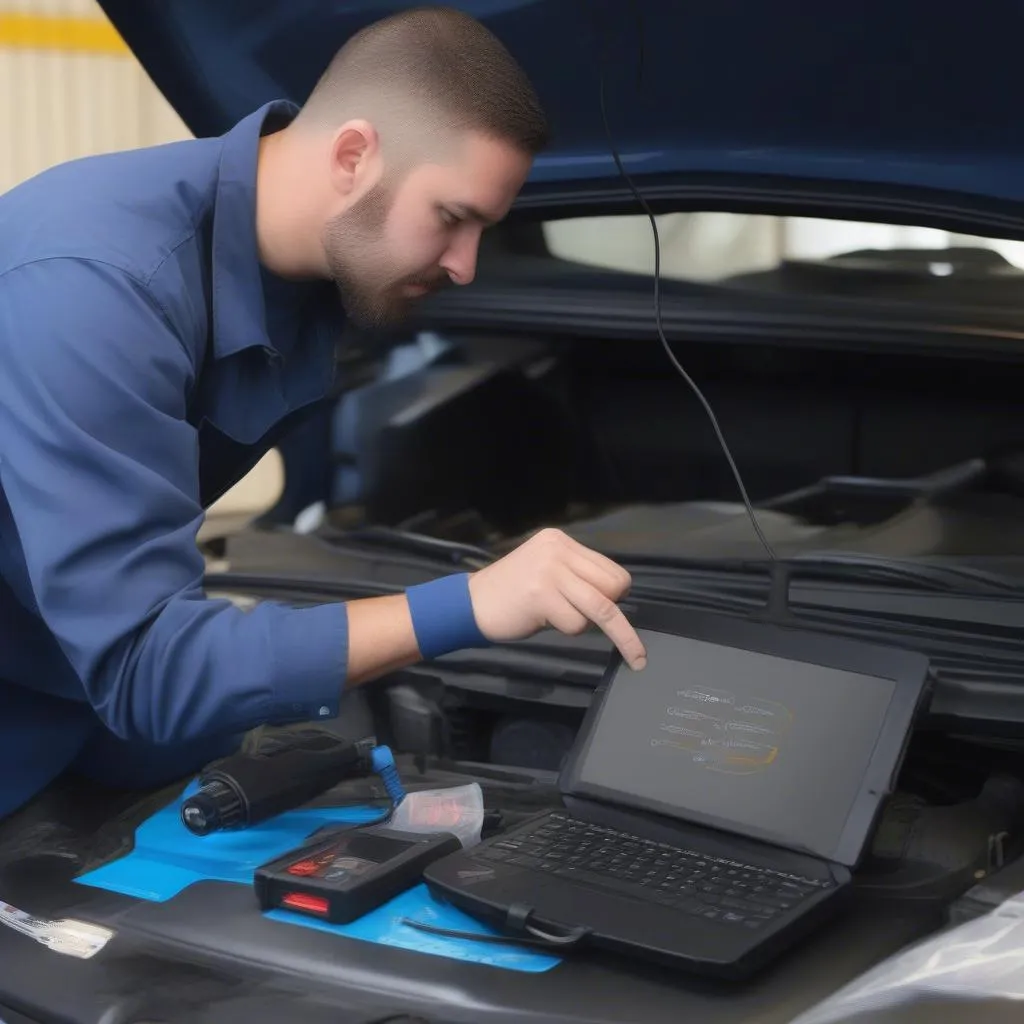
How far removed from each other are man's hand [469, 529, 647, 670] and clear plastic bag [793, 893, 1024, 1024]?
33 centimetres

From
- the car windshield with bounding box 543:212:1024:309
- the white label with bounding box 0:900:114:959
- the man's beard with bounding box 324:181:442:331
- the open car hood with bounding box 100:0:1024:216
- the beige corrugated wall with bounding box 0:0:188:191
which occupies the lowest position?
the white label with bounding box 0:900:114:959

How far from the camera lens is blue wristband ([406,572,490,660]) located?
3.54 ft

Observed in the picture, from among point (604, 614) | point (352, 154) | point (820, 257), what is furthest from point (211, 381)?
point (820, 257)

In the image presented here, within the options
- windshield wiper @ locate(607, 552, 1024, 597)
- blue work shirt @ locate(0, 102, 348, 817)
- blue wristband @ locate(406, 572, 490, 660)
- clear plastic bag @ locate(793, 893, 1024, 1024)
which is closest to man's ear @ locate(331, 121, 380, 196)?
blue work shirt @ locate(0, 102, 348, 817)

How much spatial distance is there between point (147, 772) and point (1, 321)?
Answer: 0.42m

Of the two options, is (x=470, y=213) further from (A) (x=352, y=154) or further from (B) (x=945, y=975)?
(B) (x=945, y=975)

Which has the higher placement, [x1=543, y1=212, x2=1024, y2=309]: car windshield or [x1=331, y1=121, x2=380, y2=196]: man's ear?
[x1=543, y1=212, x2=1024, y2=309]: car windshield

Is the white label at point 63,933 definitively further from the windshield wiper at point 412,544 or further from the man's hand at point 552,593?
the windshield wiper at point 412,544

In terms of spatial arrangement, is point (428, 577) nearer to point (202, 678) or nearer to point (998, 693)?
point (202, 678)

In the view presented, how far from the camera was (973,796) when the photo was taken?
1183 millimetres

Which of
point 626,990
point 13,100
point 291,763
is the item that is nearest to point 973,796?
point 626,990

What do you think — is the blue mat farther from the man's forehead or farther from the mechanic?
the man's forehead

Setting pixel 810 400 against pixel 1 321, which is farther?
pixel 810 400

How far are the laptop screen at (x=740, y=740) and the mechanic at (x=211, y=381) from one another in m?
0.05
